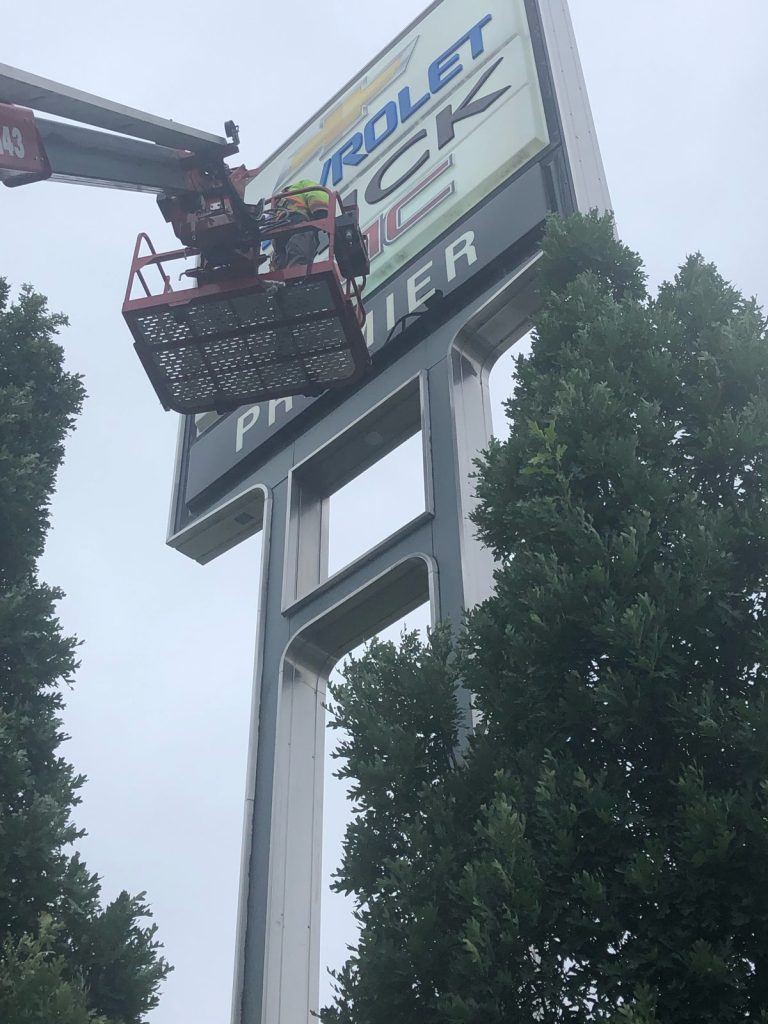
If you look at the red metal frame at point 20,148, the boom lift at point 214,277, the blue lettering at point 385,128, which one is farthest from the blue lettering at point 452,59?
the red metal frame at point 20,148

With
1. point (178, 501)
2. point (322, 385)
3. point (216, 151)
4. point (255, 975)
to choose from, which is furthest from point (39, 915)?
point (178, 501)

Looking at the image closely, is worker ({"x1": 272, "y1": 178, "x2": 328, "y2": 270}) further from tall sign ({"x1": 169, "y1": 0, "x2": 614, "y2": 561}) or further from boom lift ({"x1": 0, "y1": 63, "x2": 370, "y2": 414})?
tall sign ({"x1": 169, "y1": 0, "x2": 614, "y2": 561})

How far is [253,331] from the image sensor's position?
624 inches

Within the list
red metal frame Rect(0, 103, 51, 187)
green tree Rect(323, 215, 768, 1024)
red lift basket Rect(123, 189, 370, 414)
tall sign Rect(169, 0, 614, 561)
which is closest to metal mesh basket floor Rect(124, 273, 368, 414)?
red lift basket Rect(123, 189, 370, 414)

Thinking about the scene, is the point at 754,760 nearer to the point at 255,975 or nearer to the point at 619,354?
the point at 619,354

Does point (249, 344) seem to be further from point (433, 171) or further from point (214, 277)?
point (433, 171)

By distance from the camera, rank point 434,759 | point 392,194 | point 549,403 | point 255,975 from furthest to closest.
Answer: point 392,194, point 255,975, point 549,403, point 434,759

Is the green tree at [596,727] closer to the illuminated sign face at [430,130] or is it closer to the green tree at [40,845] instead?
the green tree at [40,845]

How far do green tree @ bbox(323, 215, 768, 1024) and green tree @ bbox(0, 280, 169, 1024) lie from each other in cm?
199

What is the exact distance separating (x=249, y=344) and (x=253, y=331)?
24 centimetres

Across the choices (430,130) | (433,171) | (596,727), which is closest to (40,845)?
(596,727)

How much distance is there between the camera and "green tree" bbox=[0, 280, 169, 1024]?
331 inches

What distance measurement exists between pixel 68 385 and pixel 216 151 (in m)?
5.24

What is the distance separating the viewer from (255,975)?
13.8m
